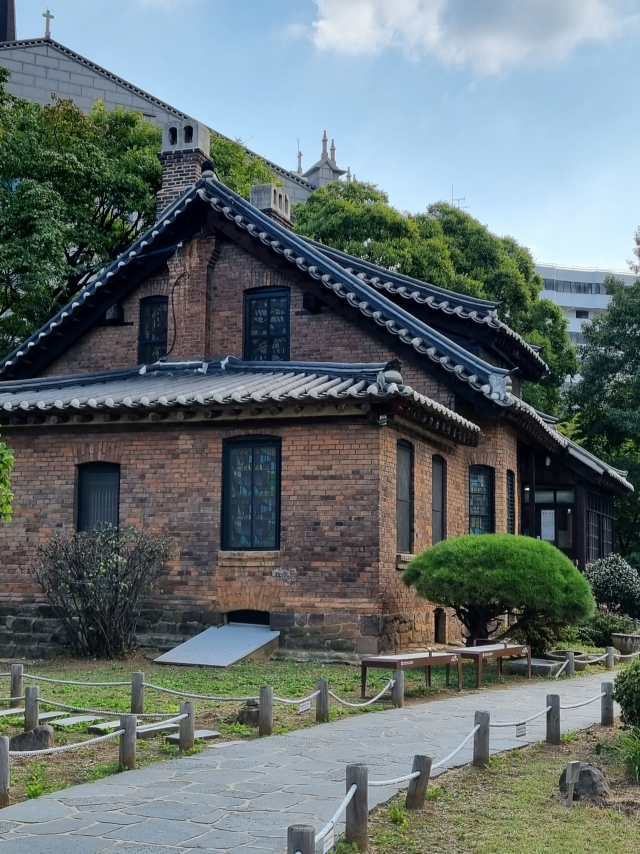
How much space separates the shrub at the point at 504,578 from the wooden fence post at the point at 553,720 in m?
5.00

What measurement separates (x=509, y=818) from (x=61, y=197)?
23.4 m

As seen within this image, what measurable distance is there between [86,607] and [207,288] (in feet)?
24.5

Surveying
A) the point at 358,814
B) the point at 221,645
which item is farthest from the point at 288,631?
the point at 358,814

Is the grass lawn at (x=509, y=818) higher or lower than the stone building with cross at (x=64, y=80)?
lower

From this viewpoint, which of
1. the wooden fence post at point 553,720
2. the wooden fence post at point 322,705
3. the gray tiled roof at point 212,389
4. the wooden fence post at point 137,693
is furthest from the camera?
the gray tiled roof at point 212,389

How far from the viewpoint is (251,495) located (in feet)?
57.3

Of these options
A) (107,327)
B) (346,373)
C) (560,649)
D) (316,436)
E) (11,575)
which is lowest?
(560,649)

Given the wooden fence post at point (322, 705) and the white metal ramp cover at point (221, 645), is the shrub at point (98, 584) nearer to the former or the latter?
the white metal ramp cover at point (221, 645)

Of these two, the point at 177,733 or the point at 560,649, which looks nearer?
the point at 177,733

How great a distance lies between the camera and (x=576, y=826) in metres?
7.38

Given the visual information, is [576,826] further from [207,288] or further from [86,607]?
[207,288]

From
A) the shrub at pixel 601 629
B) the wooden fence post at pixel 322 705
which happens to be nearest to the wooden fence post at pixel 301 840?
the wooden fence post at pixel 322 705

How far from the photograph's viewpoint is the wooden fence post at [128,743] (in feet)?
28.3

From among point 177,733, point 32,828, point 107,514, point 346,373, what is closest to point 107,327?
point 107,514
